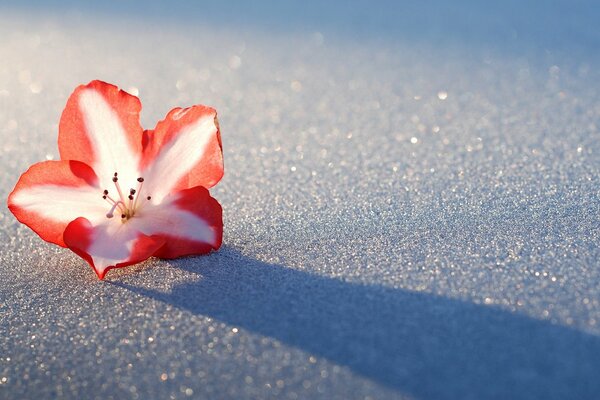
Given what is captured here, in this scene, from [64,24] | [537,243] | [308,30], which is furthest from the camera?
[64,24]

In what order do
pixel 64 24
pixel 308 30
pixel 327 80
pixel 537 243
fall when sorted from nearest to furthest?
pixel 537 243 < pixel 327 80 < pixel 308 30 < pixel 64 24

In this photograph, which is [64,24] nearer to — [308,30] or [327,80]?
[308,30]

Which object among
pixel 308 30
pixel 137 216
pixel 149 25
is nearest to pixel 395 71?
pixel 308 30

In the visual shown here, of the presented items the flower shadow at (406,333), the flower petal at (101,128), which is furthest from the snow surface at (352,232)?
the flower petal at (101,128)

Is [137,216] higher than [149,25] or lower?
lower

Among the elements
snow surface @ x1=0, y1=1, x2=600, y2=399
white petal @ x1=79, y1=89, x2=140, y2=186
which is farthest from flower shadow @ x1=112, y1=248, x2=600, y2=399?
white petal @ x1=79, y1=89, x2=140, y2=186

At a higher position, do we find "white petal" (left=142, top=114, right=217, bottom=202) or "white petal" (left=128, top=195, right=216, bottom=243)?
"white petal" (left=142, top=114, right=217, bottom=202)

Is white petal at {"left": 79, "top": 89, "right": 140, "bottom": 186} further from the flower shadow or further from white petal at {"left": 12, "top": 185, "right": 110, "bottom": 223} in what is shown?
the flower shadow
